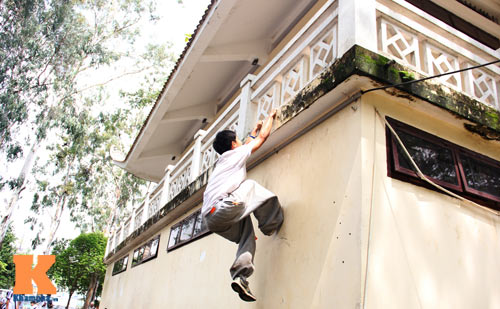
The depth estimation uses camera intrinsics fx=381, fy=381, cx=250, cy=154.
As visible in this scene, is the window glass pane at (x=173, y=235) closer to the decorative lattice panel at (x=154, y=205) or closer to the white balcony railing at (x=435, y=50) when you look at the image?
the decorative lattice panel at (x=154, y=205)

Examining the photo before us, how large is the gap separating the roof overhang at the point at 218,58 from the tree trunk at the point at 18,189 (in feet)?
28.9

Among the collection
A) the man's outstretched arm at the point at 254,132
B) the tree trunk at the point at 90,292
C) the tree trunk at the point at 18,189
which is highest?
the tree trunk at the point at 18,189

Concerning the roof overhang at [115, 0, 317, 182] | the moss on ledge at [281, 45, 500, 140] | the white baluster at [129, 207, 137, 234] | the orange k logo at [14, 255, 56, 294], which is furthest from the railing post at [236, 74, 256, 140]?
the orange k logo at [14, 255, 56, 294]

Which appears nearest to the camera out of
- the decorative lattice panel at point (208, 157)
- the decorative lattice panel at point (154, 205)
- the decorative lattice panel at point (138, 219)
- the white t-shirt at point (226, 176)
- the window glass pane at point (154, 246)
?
the white t-shirt at point (226, 176)

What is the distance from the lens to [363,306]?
244 centimetres

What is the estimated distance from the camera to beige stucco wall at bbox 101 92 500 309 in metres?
2.67

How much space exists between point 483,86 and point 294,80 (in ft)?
6.41

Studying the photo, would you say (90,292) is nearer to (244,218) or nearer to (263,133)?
(244,218)

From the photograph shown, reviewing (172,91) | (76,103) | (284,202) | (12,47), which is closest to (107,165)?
(76,103)

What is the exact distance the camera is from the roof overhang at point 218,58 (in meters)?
6.44

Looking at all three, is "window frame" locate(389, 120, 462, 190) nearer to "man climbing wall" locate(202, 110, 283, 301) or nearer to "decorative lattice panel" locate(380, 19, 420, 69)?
"decorative lattice panel" locate(380, 19, 420, 69)

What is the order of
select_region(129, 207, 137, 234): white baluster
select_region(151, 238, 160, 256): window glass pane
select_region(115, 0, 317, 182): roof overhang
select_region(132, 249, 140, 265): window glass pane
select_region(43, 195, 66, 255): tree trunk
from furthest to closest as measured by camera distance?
1. select_region(43, 195, 66, 255): tree trunk
2. select_region(129, 207, 137, 234): white baluster
3. select_region(132, 249, 140, 265): window glass pane
4. select_region(151, 238, 160, 256): window glass pane
5. select_region(115, 0, 317, 182): roof overhang

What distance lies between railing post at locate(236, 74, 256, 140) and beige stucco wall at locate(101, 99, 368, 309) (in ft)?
1.66

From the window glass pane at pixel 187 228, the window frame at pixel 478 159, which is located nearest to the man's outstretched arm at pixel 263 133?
the window frame at pixel 478 159
